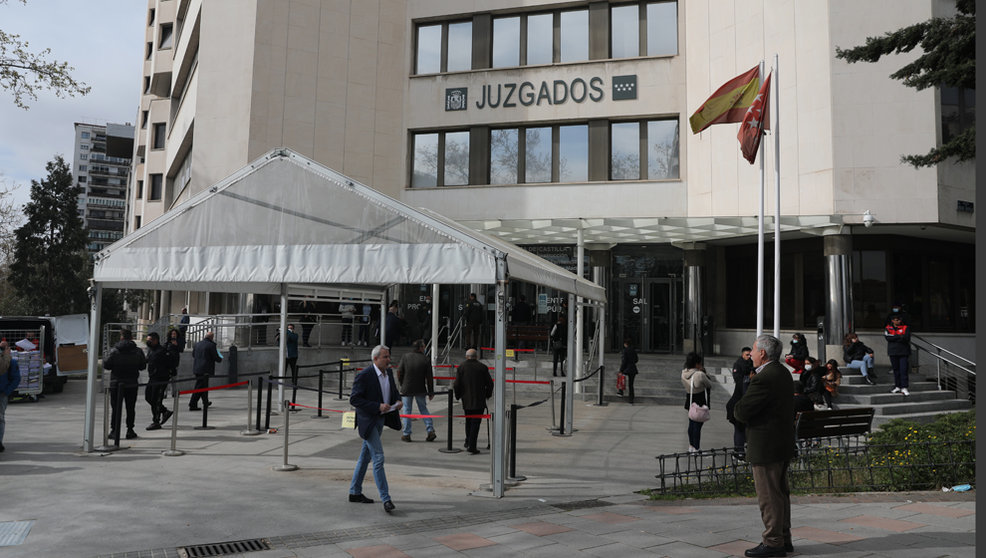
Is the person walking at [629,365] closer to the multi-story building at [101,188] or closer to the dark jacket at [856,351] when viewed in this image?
the dark jacket at [856,351]

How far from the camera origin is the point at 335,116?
26938 millimetres

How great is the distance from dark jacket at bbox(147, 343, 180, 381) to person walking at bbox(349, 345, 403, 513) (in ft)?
26.1

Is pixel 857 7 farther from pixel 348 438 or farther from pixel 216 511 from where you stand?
pixel 216 511

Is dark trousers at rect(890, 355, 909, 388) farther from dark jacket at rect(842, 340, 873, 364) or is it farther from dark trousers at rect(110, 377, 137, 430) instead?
dark trousers at rect(110, 377, 137, 430)

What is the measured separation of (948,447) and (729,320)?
1741cm

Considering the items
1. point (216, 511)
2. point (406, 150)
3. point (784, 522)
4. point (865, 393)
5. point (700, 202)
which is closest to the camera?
point (784, 522)

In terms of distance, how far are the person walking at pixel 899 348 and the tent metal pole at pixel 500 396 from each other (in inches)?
502

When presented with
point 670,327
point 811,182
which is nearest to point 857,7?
point 811,182

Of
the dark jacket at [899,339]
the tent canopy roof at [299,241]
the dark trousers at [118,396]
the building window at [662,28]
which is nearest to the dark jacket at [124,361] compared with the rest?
the dark trousers at [118,396]

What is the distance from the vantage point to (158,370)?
14.1 meters

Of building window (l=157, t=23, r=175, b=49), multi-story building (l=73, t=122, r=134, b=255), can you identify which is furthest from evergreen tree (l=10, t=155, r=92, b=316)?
multi-story building (l=73, t=122, r=134, b=255)

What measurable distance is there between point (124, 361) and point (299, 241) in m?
4.91

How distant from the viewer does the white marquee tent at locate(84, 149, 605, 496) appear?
8930mm

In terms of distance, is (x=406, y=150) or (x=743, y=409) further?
(x=406, y=150)
